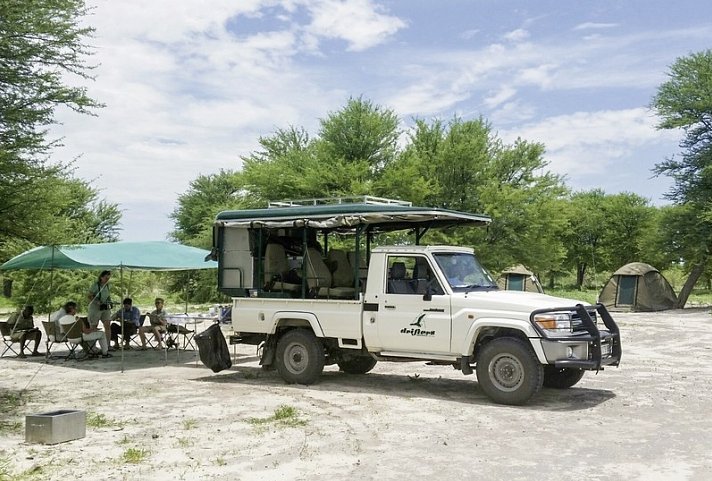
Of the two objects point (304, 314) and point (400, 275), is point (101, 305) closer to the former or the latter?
point (304, 314)

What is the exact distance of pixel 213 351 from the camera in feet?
41.8

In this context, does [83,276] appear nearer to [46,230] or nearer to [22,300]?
[22,300]

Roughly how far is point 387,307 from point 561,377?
2771mm

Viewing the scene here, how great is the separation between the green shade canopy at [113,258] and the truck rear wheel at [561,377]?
705 cm

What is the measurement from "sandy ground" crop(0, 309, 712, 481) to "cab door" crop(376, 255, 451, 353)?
0.77 m

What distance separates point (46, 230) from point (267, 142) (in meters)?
33.8

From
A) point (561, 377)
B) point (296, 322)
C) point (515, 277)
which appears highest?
point (515, 277)

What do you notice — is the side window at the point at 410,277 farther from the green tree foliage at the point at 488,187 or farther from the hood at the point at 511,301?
the green tree foliage at the point at 488,187

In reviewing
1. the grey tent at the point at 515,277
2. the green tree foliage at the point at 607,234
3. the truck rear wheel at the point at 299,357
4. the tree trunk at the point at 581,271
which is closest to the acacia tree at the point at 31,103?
the truck rear wheel at the point at 299,357

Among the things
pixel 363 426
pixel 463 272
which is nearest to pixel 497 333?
pixel 463 272

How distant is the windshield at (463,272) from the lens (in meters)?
11.0

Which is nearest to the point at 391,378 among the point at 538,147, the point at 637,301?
the point at 637,301

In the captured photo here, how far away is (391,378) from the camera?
12.8m

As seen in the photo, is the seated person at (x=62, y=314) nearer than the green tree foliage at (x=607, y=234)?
Yes
